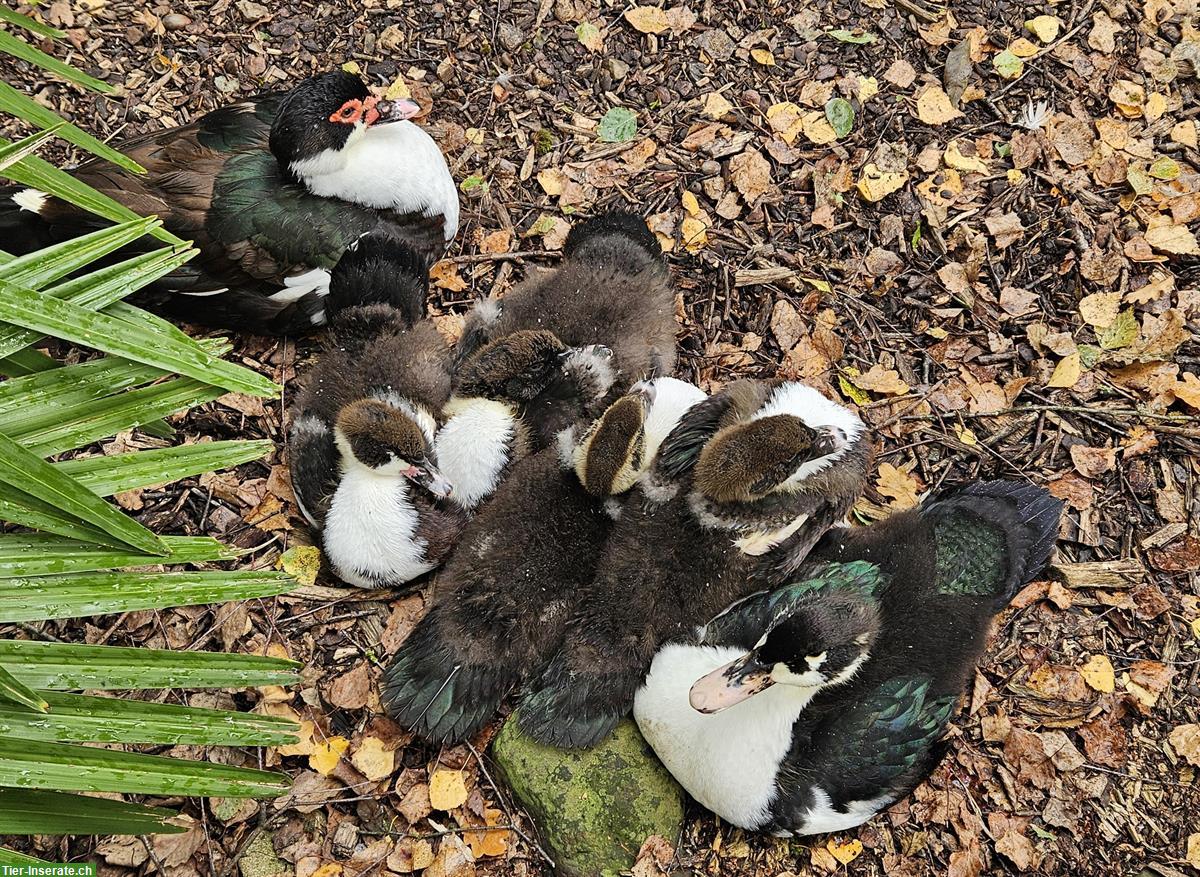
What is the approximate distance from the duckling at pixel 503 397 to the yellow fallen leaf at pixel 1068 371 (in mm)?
2168

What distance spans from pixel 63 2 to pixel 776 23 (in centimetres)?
397

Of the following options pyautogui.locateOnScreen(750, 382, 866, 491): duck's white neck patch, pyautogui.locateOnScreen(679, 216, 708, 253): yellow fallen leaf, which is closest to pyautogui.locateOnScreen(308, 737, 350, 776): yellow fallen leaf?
pyautogui.locateOnScreen(750, 382, 866, 491): duck's white neck patch

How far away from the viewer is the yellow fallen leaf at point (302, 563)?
4.31m

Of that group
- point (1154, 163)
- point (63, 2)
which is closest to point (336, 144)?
point (63, 2)

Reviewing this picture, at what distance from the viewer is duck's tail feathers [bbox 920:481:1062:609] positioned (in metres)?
3.80

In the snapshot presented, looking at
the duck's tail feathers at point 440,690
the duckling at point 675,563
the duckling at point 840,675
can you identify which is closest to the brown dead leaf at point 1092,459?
the duckling at point 840,675

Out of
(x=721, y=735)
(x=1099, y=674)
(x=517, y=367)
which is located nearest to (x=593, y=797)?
(x=721, y=735)

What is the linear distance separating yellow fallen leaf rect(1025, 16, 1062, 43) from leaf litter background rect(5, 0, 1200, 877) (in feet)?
0.05

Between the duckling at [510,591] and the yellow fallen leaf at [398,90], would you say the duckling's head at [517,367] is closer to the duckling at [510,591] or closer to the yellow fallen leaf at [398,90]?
the duckling at [510,591]

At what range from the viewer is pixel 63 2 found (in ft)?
18.4

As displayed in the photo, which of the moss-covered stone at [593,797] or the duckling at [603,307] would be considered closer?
the moss-covered stone at [593,797]

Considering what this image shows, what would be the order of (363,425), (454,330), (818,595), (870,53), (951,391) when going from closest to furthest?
(818,595) < (363,425) < (951,391) < (454,330) < (870,53)

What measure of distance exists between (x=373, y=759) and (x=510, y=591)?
848 mm

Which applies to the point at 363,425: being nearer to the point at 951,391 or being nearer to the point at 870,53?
the point at 951,391
